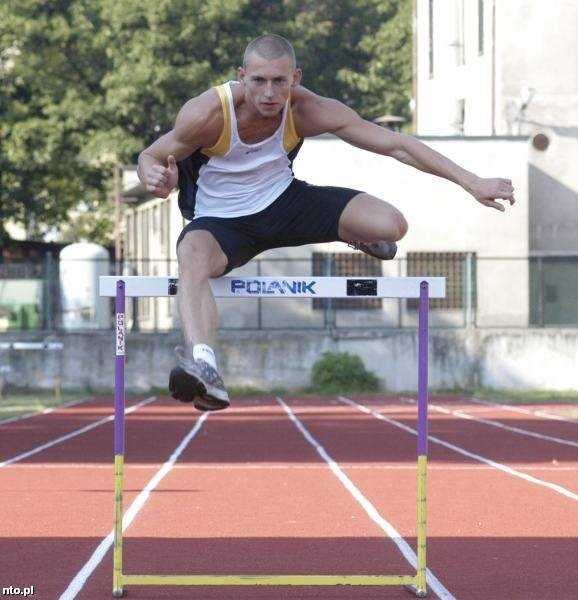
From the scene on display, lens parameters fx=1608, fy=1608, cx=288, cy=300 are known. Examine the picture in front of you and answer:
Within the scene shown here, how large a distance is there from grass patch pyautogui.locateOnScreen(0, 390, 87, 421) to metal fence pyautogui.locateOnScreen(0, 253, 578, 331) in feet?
4.68

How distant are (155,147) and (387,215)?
0.98m

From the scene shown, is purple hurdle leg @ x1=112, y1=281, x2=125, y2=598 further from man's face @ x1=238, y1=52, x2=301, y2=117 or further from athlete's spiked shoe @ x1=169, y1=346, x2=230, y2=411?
man's face @ x1=238, y1=52, x2=301, y2=117

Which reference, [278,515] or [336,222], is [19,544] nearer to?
[278,515]

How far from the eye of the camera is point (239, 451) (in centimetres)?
1540

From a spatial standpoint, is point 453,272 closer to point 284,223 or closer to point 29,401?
point 29,401

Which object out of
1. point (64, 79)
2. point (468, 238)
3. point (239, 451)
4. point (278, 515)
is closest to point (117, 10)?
point (64, 79)

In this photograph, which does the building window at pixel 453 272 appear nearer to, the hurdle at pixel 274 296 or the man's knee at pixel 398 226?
the hurdle at pixel 274 296

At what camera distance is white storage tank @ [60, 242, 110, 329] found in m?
27.3

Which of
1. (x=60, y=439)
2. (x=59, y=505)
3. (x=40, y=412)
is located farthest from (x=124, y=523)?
(x=40, y=412)

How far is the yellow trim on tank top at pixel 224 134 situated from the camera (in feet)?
20.3

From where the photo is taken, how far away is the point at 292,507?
1045 centimetres

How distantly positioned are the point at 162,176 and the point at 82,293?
22.1m

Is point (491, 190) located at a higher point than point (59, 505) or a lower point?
higher

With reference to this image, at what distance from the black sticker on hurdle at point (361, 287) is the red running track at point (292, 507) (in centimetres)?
136
